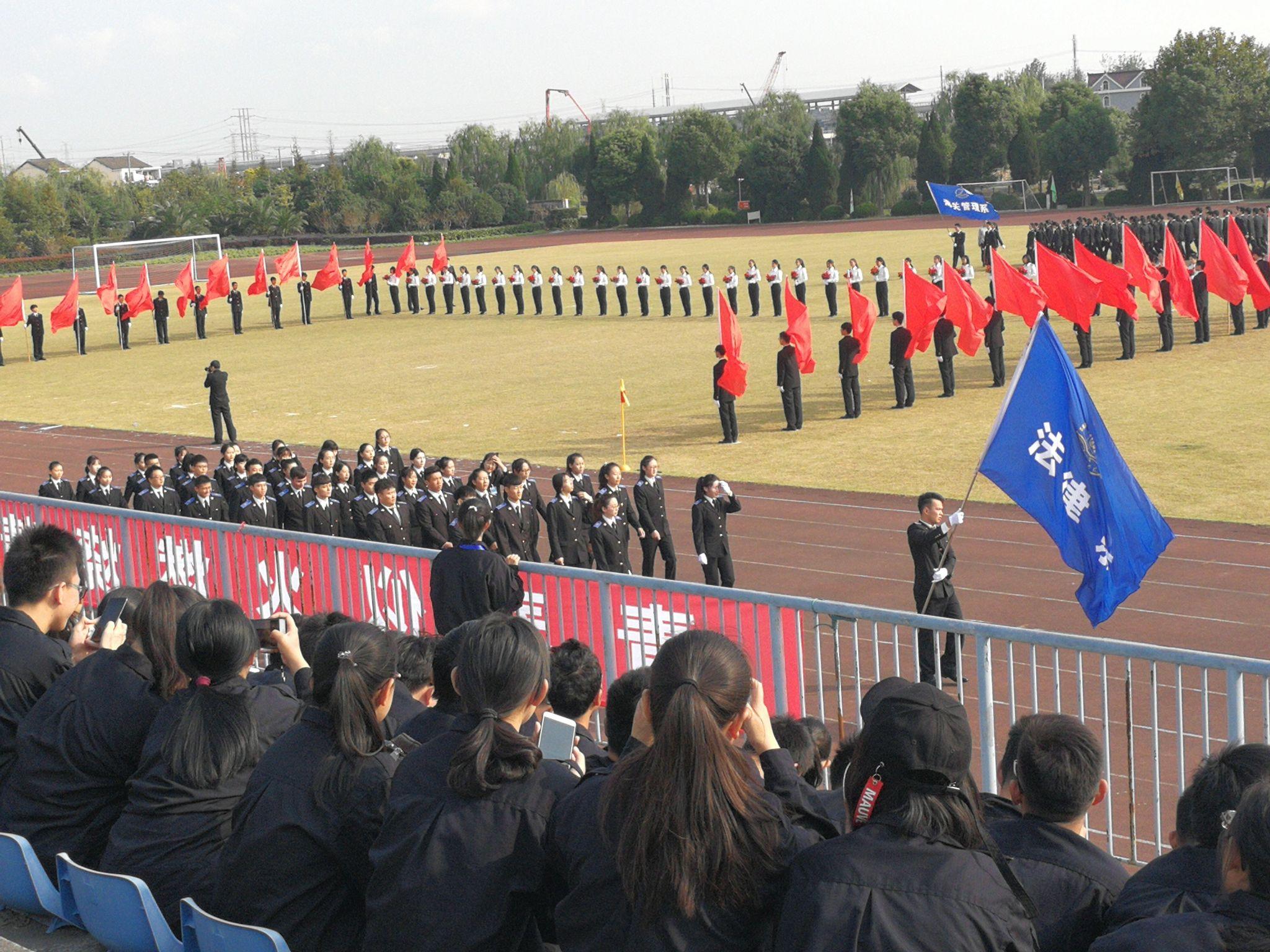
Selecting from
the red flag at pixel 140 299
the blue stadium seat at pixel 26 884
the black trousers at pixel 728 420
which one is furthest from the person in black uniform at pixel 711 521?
the red flag at pixel 140 299

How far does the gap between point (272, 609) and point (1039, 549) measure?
23.7 feet

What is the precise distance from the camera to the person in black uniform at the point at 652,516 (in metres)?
12.4

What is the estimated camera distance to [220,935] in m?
3.54

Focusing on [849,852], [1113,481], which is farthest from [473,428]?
[849,852]

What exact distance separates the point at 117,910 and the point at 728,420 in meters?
15.5

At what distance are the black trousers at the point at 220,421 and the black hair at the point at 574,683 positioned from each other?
17.9 meters

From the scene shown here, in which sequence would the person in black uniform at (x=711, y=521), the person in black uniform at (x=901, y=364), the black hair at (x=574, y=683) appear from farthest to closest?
the person in black uniform at (x=901, y=364) < the person in black uniform at (x=711, y=521) < the black hair at (x=574, y=683)

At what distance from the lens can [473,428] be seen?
70.5 ft

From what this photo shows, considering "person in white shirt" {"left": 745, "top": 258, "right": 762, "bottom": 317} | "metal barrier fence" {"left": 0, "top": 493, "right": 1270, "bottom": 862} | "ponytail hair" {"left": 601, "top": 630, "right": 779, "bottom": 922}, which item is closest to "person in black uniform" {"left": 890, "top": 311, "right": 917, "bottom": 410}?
"metal barrier fence" {"left": 0, "top": 493, "right": 1270, "bottom": 862}

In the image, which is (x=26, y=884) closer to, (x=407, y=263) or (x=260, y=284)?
(x=407, y=263)

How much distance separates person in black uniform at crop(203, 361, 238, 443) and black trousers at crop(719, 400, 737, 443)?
7.64 m

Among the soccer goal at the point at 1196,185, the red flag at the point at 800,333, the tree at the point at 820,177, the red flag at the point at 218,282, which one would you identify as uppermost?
the tree at the point at 820,177

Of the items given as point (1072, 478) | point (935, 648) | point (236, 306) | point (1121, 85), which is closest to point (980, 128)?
point (236, 306)

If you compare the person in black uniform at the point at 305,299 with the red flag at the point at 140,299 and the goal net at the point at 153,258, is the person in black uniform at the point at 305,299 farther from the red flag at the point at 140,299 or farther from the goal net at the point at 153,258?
the goal net at the point at 153,258
